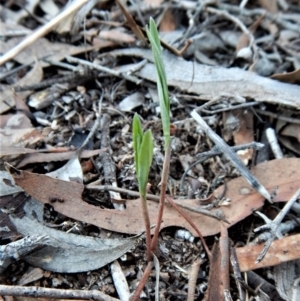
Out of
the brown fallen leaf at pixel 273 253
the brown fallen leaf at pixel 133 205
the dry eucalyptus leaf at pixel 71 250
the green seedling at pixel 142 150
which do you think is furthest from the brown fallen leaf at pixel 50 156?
the brown fallen leaf at pixel 273 253

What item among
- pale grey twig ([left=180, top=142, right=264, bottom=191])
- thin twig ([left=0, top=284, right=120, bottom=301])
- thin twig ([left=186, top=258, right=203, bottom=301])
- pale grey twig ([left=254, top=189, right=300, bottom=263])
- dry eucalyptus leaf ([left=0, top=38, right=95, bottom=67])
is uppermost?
dry eucalyptus leaf ([left=0, top=38, right=95, bottom=67])

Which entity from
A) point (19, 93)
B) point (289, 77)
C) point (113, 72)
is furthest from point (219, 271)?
point (19, 93)

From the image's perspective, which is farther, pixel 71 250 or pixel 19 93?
pixel 19 93

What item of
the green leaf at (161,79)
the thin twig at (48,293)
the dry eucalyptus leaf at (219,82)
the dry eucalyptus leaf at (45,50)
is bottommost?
the thin twig at (48,293)

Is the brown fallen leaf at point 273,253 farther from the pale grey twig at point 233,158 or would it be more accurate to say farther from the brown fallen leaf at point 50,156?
the brown fallen leaf at point 50,156

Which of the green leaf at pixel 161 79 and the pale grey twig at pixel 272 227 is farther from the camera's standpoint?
the pale grey twig at pixel 272 227

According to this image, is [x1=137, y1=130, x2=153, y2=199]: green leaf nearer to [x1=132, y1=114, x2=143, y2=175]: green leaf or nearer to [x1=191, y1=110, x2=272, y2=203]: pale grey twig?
[x1=132, y1=114, x2=143, y2=175]: green leaf

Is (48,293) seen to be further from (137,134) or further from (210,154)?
(210,154)

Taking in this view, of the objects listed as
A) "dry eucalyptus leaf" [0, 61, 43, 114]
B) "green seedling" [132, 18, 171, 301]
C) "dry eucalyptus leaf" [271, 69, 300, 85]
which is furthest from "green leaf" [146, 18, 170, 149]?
"dry eucalyptus leaf" [0, 61, 43, 114]
